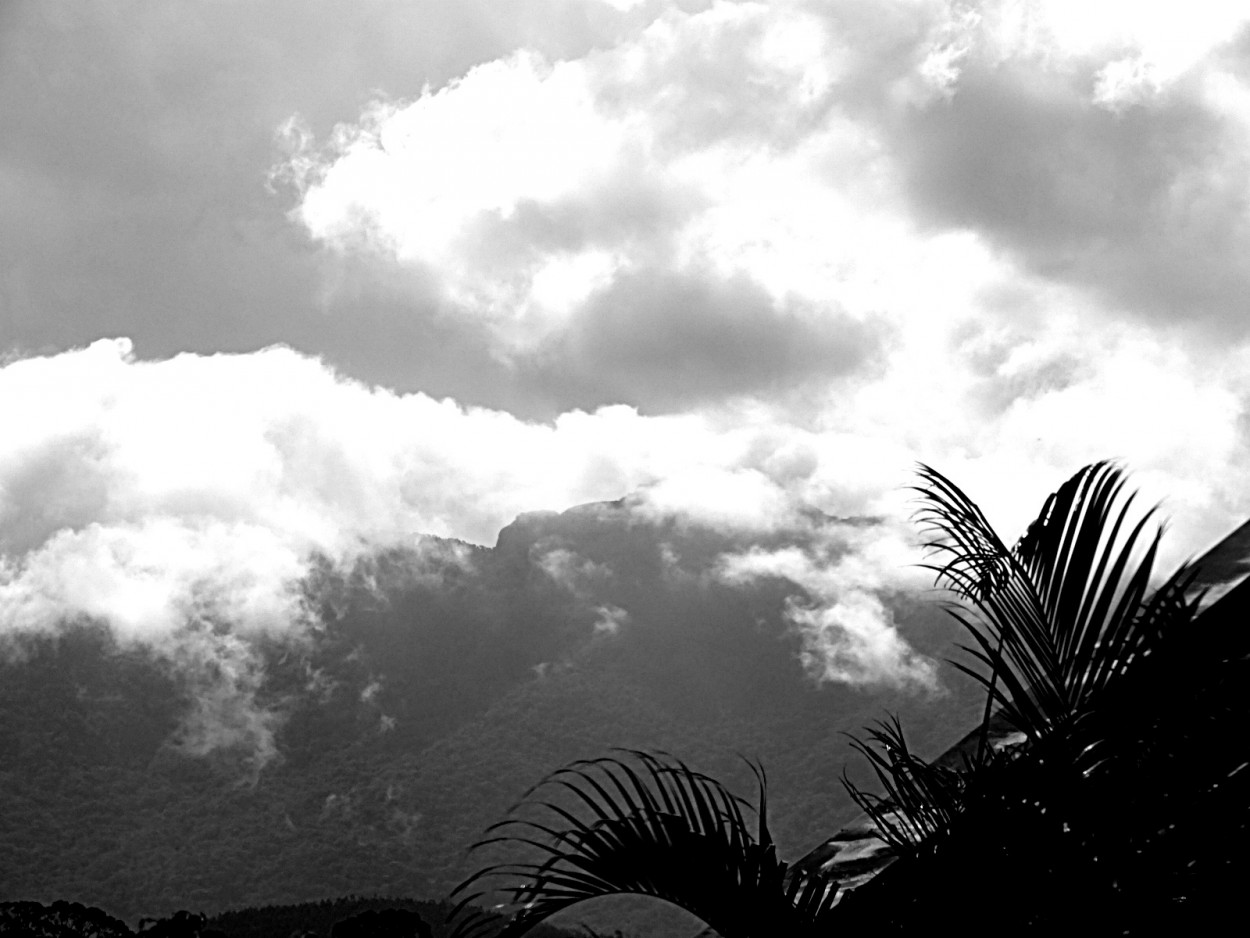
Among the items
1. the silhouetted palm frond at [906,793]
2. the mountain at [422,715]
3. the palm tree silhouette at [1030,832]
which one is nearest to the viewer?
the palm tree silhouette at [1030,832]

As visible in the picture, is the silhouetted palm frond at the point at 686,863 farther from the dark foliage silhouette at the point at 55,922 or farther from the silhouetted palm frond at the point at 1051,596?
the dark foliage silhouette at the point at 55,922

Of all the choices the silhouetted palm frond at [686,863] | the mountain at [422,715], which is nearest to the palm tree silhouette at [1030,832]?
the silhouetted palm frond at [686,863]

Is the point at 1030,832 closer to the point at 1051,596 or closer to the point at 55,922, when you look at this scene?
the point at 1051,596

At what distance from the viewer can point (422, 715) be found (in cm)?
13062

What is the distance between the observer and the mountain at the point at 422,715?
88562 millimetres

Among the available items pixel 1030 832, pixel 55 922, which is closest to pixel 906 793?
pixel 1030 832

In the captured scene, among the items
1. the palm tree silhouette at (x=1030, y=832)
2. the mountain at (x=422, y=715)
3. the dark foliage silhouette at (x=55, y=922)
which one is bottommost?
the palm tree silhouette at (x=1030, y=832)

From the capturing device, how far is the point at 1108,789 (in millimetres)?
2072

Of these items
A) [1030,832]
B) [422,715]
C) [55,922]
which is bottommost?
[1030,832]

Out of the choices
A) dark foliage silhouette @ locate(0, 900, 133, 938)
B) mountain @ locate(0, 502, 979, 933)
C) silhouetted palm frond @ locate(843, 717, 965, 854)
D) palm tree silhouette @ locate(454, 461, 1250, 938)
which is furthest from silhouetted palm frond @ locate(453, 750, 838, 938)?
mountain @ locate(0, 502, 979, 933)

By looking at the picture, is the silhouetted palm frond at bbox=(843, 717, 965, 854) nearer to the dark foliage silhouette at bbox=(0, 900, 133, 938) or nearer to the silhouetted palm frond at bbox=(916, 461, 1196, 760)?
the silhouetted palm frond at bbox=(916, 461, 1196, 760)

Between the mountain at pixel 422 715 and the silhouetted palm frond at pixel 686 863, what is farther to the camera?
the mountain at pixel 422 715

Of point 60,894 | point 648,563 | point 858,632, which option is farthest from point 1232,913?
point 648,563

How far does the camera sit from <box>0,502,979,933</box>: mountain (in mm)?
88562
